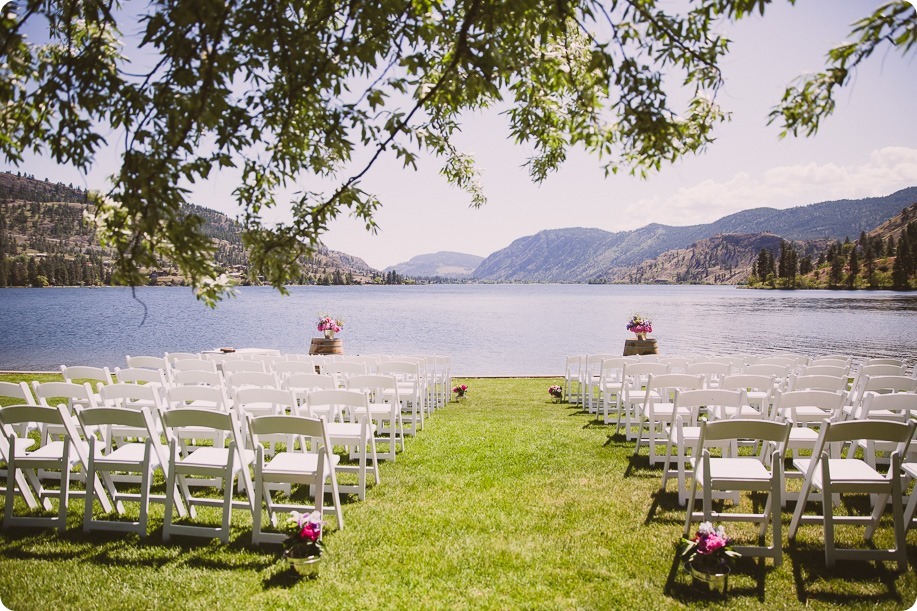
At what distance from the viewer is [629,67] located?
3303 mm

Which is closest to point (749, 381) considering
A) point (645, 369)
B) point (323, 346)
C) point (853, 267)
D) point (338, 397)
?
point (645, 369)

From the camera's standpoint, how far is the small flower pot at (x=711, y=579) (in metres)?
Answer: 3.30

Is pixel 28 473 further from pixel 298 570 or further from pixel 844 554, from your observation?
pixel 844 554

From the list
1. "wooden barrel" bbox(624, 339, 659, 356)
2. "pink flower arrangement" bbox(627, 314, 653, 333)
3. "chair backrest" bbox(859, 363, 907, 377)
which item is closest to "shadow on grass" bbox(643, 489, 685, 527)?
"chair backrest" bbox(859, 363, 907, 377)

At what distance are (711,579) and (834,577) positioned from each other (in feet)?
3.28

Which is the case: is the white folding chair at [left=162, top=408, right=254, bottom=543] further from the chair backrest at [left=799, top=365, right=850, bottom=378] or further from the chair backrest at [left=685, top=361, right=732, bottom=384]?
the chair backrest at [left=799, top=365, right=850, bottom=378]

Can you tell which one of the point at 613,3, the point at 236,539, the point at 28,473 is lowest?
the point at 236,539

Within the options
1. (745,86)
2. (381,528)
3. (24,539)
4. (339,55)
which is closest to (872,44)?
(745,86)

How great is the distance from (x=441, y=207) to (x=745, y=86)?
19.0 ft

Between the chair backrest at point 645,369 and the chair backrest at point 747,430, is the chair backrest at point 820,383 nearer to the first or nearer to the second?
the chair backrest at point 645,369

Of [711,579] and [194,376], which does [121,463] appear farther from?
[711,579]

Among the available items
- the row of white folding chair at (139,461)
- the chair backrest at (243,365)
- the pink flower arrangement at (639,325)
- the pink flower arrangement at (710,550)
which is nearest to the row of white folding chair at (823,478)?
the pink flower arrangement at (710,550)

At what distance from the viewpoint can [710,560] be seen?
339cm

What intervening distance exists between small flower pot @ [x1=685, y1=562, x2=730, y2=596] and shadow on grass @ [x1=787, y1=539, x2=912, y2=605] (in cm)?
46
